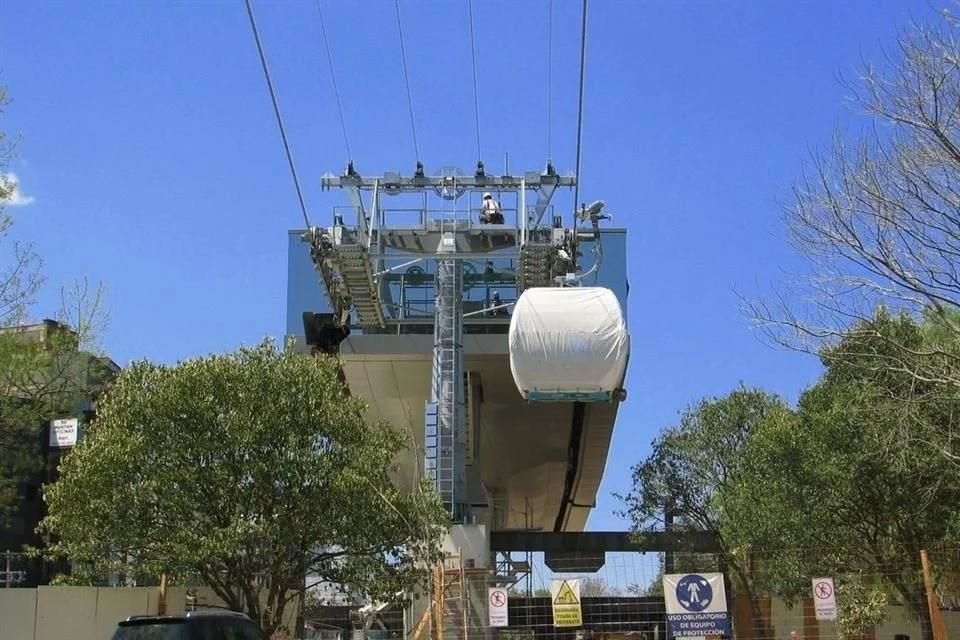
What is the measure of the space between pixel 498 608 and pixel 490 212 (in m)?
13.9

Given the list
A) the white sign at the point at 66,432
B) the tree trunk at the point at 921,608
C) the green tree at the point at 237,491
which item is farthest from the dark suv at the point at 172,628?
the tree trunk at the point at 921,608

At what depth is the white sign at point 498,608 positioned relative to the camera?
60.1ft

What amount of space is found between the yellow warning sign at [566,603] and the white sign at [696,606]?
1.63 metres

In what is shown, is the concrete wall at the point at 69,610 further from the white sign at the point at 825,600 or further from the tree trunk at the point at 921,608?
the tree trunk at the point at 921,608

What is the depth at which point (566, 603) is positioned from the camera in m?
18.8

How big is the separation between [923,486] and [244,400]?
1600cm

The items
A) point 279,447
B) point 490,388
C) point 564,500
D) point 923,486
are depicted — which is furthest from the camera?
point 564,500

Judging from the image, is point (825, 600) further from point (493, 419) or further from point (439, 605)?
point (493, 419)

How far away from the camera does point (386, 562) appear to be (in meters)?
21.8

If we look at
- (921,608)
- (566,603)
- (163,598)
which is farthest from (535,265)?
(163,598)

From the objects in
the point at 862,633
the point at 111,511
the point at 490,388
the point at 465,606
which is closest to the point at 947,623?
the point at 862,633

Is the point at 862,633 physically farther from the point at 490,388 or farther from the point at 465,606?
the point at 490,388

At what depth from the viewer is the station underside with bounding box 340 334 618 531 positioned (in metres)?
36.0

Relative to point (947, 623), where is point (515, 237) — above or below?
above
